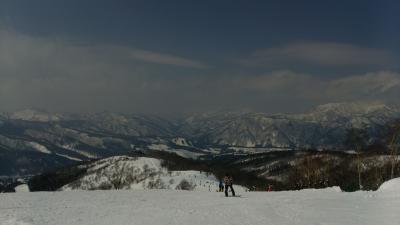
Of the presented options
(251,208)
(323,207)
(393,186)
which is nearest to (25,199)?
(251,208)

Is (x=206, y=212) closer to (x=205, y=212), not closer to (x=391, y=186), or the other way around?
(x=205, y=212)

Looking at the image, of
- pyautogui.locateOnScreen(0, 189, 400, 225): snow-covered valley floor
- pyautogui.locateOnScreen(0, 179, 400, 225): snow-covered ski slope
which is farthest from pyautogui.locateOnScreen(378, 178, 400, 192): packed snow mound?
pyautogui.locateOnScreen(0, 189, 400, 225): snow-covered valley floor

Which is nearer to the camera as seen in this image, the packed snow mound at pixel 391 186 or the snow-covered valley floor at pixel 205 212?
the snow-covered valley floor at pixel 205 212

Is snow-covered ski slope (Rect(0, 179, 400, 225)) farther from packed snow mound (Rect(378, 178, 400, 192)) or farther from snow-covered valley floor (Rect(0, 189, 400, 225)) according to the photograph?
packed snow mound (Rect(378, 178, 400, 192))

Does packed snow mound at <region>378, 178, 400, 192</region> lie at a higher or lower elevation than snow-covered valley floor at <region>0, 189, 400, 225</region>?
higher

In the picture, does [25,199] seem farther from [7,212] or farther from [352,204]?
[352,204]

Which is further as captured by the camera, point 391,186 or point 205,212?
point 391,186

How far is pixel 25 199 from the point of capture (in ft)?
153

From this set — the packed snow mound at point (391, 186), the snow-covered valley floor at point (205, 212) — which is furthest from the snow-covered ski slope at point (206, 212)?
the packed snow mound at point (391, 186)

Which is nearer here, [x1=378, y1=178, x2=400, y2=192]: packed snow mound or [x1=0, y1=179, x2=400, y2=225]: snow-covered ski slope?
[x1=0, y1=179, x2=400, y2=225]: snow-covered ski slope

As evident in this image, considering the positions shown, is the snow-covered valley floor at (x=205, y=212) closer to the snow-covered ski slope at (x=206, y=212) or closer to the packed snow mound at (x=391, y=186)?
the snow-covered ski slope at (x=206, y=212)

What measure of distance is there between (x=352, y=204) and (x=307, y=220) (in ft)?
38.0

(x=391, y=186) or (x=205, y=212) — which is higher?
(x=391, y=186)

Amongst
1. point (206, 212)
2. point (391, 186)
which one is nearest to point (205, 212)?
point (206, 212)
